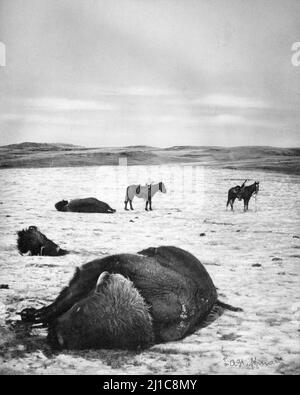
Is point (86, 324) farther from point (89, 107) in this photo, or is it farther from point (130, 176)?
point (89, 107)

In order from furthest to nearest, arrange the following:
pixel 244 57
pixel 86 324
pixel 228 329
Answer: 1. pixel 244 57
2. pixel 228 329
3. pixel 86 324

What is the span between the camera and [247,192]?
306 cm

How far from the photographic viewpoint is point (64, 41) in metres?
3.06

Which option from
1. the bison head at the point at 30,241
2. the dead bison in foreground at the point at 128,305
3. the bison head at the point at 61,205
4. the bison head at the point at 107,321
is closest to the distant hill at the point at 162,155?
the bison head at the point at 61,205

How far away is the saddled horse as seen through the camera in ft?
10.1

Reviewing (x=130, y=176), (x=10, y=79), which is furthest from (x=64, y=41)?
(x=130, y=176)

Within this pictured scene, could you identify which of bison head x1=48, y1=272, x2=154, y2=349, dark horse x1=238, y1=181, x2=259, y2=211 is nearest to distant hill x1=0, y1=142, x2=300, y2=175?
dark horse x1=238, y1=181, x2=259, y2=211

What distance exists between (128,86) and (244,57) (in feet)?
2.36

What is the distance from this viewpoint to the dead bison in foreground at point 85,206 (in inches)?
121

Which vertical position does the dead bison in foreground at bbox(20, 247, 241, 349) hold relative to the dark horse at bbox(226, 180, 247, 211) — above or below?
below

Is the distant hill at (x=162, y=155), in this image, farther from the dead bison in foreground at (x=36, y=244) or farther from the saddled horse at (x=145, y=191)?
the dead bison in foreground at (x=36, y=244)

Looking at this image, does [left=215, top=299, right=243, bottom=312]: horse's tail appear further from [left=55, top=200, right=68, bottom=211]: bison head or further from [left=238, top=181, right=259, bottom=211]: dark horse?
[left=55, top=200, right=68, bottom=211]: bison head

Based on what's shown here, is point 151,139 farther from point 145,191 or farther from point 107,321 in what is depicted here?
point 107,321
